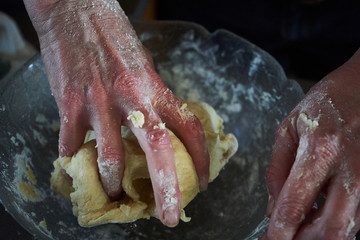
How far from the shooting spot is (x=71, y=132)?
0.76m

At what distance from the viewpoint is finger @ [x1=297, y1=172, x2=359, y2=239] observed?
23.4 inches

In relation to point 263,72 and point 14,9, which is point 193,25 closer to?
point 263,72

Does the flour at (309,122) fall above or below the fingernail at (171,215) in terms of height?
above

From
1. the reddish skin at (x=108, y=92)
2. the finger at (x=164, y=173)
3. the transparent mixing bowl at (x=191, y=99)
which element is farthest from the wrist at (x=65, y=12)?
the finger at (x=164, y=173)

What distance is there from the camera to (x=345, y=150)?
64 cm

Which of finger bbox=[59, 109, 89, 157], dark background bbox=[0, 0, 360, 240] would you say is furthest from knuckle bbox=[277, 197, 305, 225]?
dark background bbox=[0, 0, 360, 240]

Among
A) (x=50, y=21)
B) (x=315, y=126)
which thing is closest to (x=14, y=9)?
(x=50, y=21)

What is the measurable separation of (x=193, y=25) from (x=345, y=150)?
55 cm

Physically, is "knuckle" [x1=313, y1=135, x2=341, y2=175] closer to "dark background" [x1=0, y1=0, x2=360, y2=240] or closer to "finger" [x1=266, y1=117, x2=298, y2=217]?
"finger" [x1=266, y1=117, x2=298, y2=217]

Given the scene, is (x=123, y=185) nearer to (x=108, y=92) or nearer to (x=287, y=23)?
(x=108, y=92)

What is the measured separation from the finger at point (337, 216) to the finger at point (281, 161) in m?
0.08

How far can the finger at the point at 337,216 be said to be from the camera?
594 mm

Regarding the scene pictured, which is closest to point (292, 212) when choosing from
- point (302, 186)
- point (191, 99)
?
point (302, 186)

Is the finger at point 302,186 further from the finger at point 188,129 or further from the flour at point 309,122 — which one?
the finger at point 188,129
